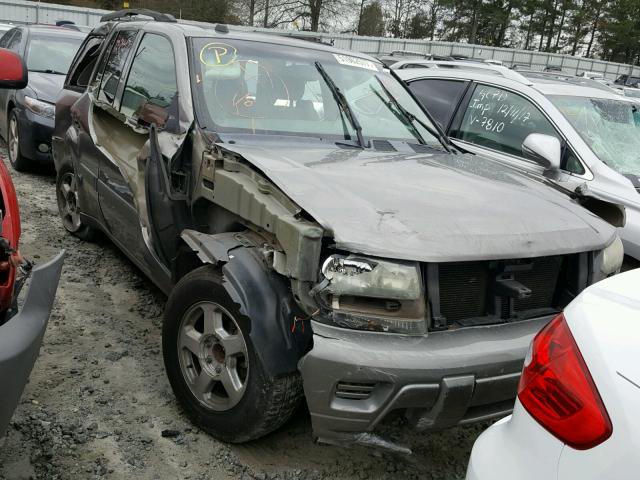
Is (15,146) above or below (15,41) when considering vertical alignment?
below

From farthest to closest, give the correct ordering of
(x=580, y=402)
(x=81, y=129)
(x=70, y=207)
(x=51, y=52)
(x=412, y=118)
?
(x=51, y=52), (x=70, y=207), (x=81, y=129), (x=412, y=118), (x=580, y=402)

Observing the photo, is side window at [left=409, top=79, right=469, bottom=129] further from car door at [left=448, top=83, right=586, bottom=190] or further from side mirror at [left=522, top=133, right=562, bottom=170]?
side mirror at [left=522, top=133, right=562, bottom=170]

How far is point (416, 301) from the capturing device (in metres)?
2.30

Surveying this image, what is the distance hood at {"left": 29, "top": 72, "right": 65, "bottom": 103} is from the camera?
6.84m

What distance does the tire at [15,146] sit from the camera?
6.91 m

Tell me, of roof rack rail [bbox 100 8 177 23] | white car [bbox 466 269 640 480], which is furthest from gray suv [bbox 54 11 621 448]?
white car [bbox 466 269 640 480]

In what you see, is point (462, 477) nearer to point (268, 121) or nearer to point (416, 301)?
point (416, 301)

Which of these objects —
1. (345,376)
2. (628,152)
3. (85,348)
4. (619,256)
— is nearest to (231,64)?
(85,348)

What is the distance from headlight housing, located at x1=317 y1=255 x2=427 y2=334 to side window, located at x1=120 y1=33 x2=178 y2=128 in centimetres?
157

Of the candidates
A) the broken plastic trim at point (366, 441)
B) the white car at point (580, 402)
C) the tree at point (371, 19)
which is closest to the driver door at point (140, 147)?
the broken plastic trim at point (366, 441)

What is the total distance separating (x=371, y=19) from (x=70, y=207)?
4279 cm

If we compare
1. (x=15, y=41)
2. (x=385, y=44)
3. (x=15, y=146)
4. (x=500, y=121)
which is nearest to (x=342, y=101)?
(x=500, y=121)

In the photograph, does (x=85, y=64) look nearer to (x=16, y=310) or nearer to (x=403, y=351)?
(x=16, y=310)

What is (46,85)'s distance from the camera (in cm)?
707
